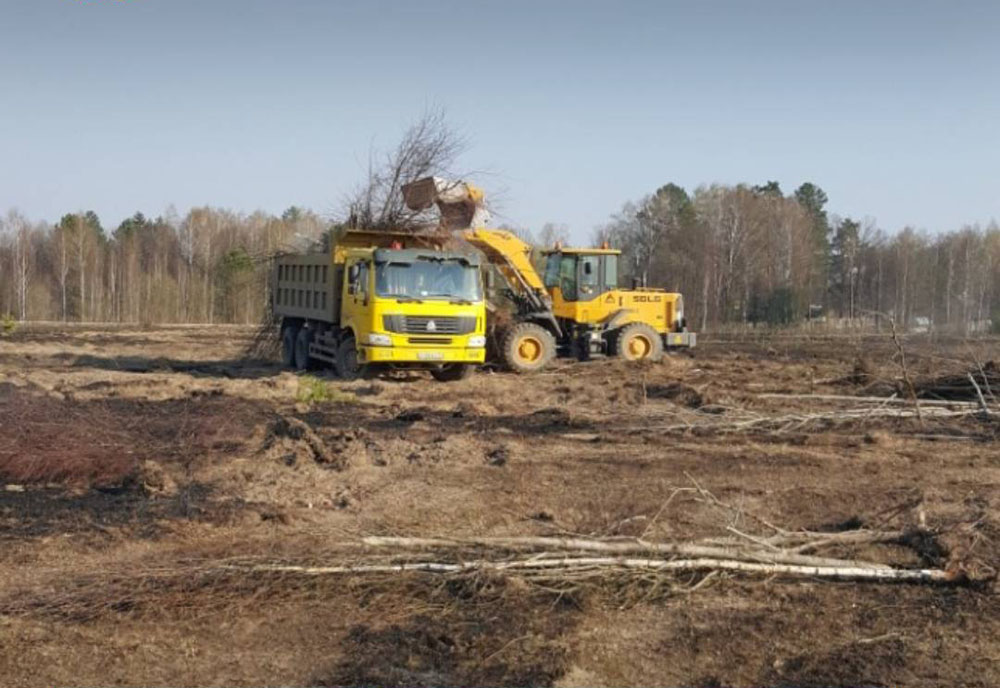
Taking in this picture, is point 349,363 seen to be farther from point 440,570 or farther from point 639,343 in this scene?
point 440,570

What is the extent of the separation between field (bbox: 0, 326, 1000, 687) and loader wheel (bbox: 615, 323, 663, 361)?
810 centimetres

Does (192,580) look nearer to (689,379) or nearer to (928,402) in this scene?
(928,402)

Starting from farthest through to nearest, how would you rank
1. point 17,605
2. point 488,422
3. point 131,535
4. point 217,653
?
point 488,422, point 131,535, point 17,605, point 217,653

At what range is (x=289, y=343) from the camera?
23.8 meters

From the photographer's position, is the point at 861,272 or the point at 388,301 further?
the point at 861,272

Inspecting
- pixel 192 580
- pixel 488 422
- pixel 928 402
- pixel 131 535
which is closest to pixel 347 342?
pixel 488 422

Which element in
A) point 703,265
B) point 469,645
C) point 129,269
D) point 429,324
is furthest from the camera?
point 129,269

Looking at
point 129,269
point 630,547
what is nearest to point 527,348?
point 630,547

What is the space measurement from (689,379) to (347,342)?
665cm

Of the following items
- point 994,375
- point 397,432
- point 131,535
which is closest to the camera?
point 131,535

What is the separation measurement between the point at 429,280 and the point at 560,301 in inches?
247

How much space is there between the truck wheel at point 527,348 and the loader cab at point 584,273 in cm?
200

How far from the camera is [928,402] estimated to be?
13219mm

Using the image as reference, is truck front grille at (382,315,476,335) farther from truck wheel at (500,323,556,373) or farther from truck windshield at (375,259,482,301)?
truck wheel at (500,323,556,373)
